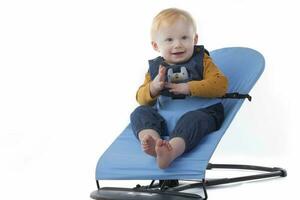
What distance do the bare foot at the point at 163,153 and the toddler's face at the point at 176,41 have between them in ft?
1.94

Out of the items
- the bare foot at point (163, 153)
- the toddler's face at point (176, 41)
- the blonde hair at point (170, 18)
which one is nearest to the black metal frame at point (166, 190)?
the bare foot at point (163, 153)

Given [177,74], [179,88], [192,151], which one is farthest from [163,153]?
[177,74]

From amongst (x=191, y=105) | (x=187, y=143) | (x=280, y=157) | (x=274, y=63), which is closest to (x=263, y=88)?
(x=274, y=63)

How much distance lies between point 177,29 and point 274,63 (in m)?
1.15

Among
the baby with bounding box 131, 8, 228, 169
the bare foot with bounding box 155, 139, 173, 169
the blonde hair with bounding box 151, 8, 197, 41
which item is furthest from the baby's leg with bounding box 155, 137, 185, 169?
the blonde hair with bounding box 151, 8, 197, 41

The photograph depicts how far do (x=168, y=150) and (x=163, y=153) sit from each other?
0.10 ft

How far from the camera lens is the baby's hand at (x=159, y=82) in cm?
337

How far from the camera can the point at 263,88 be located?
4.42 m

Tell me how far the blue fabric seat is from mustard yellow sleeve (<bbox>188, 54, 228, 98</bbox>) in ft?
0.37

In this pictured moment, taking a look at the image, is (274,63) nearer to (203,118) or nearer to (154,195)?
(203,118)

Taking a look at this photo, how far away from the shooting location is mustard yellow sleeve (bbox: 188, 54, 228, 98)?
11.0 feet

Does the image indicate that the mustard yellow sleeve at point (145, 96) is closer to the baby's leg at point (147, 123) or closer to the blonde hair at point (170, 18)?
the baby's leg at point (147, 123)

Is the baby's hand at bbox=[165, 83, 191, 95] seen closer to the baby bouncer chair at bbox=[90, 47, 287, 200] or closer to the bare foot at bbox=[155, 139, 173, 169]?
the baby bouncer chair at bbox=[90, 47, 287, 200]

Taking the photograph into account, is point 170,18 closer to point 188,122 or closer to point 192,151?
point 188,122
